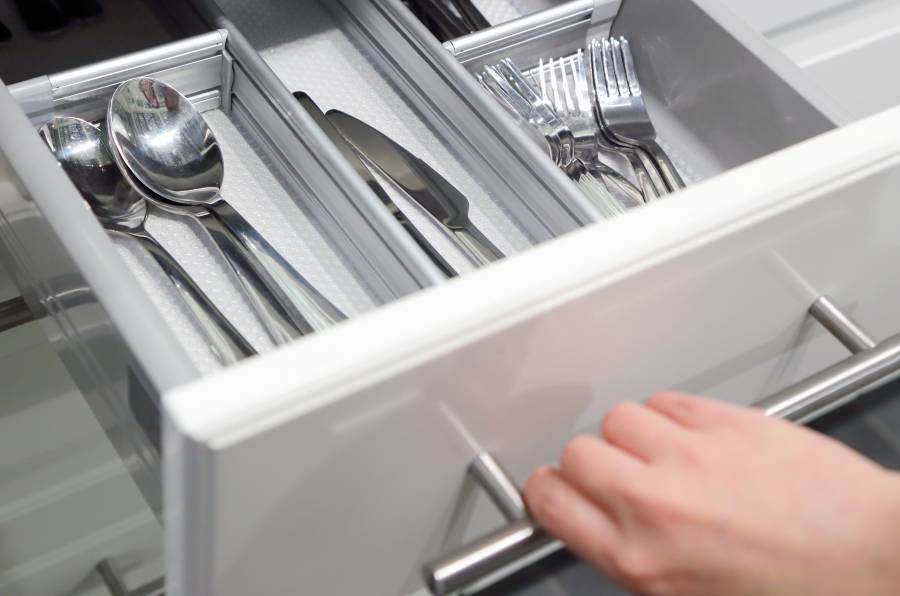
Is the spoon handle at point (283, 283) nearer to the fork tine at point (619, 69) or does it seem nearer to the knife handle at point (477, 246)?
the knife handle at point (477, 246)

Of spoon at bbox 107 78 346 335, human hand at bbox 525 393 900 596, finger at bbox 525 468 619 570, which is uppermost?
spoon at bbox 107 78 346 335

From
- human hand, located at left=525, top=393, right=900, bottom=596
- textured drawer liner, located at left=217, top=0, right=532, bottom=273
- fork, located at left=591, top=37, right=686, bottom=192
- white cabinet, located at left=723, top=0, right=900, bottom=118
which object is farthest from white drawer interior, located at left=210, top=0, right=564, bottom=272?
white cabinet, located at left=723, top=0, right=900, bottom=118

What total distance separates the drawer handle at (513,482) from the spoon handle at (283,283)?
0.11m

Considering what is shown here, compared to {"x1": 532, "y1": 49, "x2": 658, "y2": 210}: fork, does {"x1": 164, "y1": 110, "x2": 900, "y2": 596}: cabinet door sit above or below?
below

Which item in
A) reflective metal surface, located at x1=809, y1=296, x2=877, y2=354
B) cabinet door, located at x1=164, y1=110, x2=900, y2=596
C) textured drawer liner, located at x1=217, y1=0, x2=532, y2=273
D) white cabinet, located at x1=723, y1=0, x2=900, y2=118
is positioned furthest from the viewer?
white cabinet, located at x1=723, y1=0, x2=900, y2=118

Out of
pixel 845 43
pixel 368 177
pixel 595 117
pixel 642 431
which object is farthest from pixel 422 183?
pixel 845 43

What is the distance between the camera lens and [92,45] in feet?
2.05

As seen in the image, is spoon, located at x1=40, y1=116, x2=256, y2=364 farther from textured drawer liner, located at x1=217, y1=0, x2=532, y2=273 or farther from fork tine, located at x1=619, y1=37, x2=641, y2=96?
fork tine, located at x1=619, y1=37, x2=641, y2=96

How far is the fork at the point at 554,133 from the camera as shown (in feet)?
1.97

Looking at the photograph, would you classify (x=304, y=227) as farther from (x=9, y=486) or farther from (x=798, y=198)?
(x=9, y=486)

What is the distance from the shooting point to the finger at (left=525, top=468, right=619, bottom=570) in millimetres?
376

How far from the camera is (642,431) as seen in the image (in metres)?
0.39

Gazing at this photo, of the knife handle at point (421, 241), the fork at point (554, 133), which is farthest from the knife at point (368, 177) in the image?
the fork at point (554, 133)

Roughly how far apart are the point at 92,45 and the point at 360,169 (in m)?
0.19
